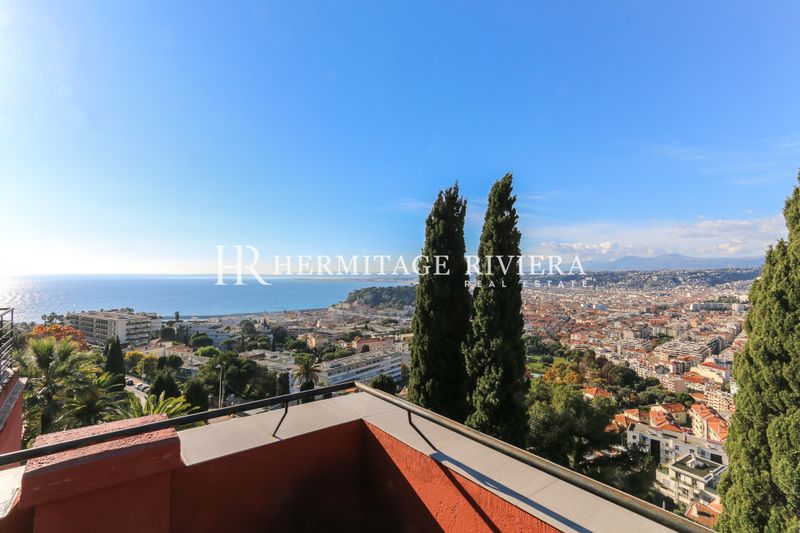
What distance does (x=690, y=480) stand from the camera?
14.6 meters

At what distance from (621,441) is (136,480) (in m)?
11.7

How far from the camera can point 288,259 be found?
62.2ft

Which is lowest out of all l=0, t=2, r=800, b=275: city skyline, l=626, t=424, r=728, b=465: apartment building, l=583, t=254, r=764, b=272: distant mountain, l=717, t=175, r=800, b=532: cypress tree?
l=626, t=424, r=728, b=465: apartment building

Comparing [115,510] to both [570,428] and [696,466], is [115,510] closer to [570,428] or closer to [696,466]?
[570,428]

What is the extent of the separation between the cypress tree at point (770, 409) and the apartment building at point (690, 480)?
12838 millimetres

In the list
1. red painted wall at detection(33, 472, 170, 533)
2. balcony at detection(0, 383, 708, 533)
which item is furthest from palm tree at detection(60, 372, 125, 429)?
red painted wall at detection(33, 472, 170, 533)

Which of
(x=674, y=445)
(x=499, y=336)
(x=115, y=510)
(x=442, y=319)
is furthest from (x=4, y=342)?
(x=674, y=445)

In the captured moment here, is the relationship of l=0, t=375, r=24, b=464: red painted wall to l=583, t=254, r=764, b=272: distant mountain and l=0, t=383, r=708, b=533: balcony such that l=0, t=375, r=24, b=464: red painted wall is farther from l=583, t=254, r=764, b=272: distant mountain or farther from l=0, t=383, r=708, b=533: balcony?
l=583, t=254, r=764, b=272: distant mountain

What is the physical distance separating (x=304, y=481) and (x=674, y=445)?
76.2 ft

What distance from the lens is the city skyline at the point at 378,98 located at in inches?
233

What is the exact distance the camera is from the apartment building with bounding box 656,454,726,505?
45.3 feet

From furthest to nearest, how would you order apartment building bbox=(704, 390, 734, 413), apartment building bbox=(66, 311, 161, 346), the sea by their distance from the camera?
the sea < apartment building bbox=(66, 311, 161, 346) < apartment building bbox=(704, 390, 734, 413)

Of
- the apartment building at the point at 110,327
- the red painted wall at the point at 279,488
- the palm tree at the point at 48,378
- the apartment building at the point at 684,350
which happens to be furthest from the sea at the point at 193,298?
the red painted wall at the point at 279,488

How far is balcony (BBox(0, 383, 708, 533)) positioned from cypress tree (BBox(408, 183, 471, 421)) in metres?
4.16
